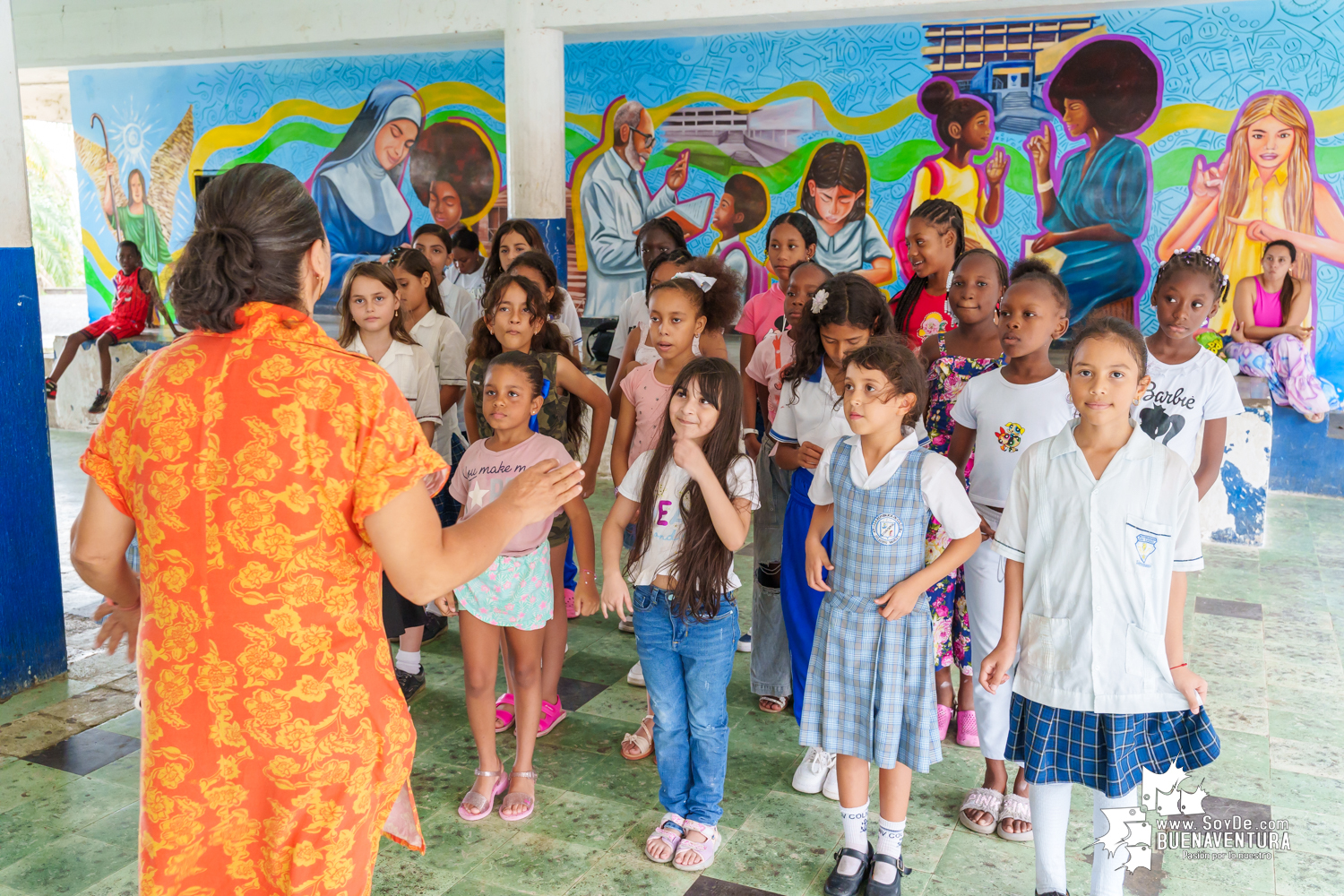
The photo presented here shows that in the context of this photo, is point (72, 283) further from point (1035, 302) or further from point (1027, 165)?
point (1035, 302)

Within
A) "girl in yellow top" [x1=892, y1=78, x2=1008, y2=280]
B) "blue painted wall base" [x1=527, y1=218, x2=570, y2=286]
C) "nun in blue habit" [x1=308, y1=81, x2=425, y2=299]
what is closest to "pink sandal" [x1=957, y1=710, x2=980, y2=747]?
"blue painted wall base" [x1=527, y1=218, x2=570, y2=286]

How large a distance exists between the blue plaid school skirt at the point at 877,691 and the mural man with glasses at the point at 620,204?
5.86 metres

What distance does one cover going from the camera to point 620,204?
8.29m

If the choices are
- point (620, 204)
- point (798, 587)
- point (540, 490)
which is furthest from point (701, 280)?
point (620, 204)

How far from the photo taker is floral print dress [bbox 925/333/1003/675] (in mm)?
3027

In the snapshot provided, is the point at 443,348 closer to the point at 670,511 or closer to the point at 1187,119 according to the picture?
the point at 670,511

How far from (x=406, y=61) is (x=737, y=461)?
7.61m

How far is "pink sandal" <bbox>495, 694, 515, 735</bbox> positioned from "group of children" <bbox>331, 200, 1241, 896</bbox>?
2 centimetres

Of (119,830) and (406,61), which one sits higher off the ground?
(406,61)

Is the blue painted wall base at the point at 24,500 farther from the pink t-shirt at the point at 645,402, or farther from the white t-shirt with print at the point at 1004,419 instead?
the white t-shirt with print at the point at 1004,419

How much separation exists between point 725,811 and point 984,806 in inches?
27.5

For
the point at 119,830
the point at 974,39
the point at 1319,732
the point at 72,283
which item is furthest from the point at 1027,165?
the point at 72,283

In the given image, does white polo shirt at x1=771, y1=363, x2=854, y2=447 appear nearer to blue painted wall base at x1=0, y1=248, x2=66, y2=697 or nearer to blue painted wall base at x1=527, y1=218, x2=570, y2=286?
blue painted wall base at x1=0, y1=248, x2=66, y2=697

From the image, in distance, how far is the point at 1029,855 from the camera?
2.66 metres
